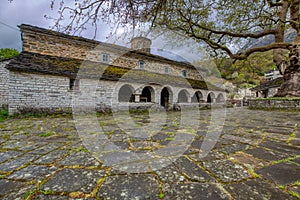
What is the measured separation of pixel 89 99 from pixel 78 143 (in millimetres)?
6619

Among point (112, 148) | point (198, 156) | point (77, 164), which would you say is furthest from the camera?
point (112, 148)

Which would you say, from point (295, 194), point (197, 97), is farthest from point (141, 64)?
point (295, 194)

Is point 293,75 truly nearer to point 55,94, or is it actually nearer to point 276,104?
point 276,104

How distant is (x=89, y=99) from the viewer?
339 inches

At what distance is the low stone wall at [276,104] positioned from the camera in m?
8.22

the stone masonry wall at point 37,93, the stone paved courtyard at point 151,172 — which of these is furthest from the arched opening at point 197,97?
the stone paved courtyard at point 151,172

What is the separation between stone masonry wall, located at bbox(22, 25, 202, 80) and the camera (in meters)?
8.97

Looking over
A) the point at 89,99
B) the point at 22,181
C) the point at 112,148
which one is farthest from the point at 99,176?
the point at 89,99

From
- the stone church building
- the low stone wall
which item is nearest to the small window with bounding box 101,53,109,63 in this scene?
the stone church building

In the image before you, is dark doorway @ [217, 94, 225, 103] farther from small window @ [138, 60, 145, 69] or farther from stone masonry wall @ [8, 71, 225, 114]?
stone masonry wall @ [8, 71, 225, 114]

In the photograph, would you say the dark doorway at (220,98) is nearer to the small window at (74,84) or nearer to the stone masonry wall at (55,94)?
the stone masonry wall at (55,94)

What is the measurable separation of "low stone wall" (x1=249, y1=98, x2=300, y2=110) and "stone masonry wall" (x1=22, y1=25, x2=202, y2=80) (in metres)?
9.08

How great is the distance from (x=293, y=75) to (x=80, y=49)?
15159 mm

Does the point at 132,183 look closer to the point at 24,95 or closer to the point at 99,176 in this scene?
the point at 99,176
